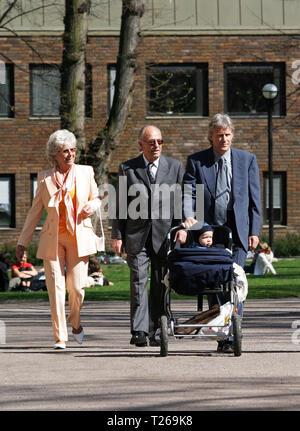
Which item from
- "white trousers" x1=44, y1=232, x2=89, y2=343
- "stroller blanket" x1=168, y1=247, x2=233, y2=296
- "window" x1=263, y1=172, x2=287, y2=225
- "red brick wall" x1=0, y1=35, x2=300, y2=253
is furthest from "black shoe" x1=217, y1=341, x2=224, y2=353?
"window" x1=263, y1=172, x2=287, y2=225

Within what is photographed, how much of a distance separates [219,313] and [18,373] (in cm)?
200

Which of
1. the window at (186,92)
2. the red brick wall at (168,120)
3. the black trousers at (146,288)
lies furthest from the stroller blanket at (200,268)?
the window at (186,92)

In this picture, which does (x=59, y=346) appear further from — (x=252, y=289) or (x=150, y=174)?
(x=252, y=289)

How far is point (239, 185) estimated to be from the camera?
9.95 meters

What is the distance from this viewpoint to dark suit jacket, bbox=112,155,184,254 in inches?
404

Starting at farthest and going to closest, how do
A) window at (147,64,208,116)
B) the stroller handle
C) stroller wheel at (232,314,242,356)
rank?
window at (147,64,208,116)
the stroller handle
stroller wheel at (232,314,242,356)

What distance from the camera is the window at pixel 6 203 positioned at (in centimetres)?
3688

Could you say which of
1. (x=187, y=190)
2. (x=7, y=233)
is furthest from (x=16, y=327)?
(x=7, y=233)

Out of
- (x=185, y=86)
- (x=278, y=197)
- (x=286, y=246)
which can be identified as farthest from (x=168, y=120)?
(x=286, y=246)

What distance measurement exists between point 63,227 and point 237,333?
6.59ft

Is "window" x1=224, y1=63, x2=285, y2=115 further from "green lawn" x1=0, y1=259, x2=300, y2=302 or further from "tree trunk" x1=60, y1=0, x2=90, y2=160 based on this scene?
"tree trunk" x1=60, y1=0, x2=90, y2=160

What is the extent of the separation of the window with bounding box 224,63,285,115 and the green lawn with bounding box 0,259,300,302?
424 inches

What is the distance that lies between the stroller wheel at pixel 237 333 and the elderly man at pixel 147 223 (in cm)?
102
